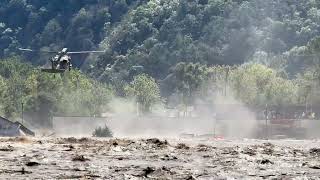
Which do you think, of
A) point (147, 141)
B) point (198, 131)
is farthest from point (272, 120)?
point (147, 141)

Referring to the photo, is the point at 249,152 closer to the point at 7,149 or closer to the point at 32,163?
the point at 7,149

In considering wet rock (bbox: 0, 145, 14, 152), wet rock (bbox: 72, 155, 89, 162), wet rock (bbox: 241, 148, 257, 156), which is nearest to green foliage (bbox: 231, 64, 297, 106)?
wet rock (bbox: 241, 148, 257, 156)

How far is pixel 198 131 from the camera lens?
12519 centimetres

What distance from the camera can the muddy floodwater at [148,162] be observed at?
41031mm

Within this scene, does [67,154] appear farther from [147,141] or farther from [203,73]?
[203,73]

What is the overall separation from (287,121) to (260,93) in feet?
138

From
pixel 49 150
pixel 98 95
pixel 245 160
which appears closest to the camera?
pixel 245 160

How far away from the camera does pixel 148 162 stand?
1858 inches

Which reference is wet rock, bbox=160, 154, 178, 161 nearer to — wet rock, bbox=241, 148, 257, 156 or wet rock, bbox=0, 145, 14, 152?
wet rock, bbox=241, 148, 257, 156

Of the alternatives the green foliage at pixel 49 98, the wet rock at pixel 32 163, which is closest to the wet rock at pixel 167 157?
the wet rock at pixel 32 163

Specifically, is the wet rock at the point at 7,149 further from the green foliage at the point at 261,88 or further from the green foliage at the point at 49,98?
the green foliage at the point at 49,98

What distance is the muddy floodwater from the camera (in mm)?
41031

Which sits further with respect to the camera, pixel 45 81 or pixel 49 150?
pixel 45 81

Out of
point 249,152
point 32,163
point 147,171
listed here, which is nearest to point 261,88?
point 249,152
